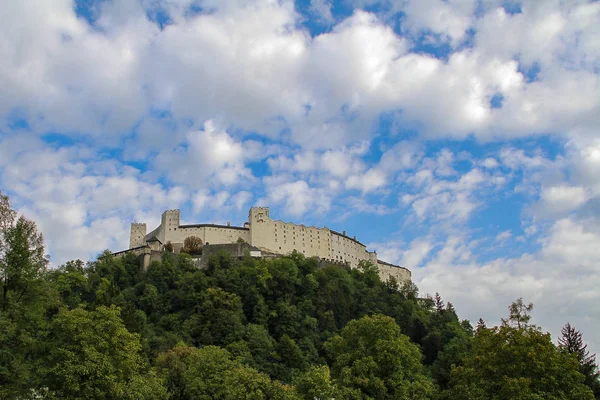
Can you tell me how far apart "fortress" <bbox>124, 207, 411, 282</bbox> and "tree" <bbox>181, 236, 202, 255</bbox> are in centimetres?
213

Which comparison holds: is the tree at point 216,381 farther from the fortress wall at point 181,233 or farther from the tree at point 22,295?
the fortress wall at point 181,233

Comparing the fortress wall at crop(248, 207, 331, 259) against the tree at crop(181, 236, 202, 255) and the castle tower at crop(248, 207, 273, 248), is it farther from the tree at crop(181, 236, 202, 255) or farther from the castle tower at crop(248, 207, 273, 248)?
the tree at crop(181, 236, 202, 255)

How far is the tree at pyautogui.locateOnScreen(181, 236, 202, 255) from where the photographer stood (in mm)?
120769

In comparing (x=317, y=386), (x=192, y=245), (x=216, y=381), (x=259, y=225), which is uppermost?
(x=259, y=225)

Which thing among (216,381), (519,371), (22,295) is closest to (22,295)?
(22,295)

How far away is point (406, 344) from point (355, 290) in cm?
6386

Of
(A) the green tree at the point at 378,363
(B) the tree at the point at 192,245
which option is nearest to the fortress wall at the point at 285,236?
(B) the tree at the point at 192,245

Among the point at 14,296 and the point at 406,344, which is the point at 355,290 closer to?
the point at 406,344

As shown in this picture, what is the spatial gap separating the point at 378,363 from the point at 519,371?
30.4 feet

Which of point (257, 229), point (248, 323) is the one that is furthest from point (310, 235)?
point (248, 323)

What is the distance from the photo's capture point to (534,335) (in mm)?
36844

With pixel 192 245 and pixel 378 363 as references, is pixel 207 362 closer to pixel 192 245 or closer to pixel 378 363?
pixel 378 363

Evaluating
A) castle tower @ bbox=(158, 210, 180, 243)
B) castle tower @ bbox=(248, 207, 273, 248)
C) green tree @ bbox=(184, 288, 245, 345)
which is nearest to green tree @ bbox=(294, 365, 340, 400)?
green tree @ bbox=(184, 288, 245, 345)

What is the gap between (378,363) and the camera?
41.4 m
